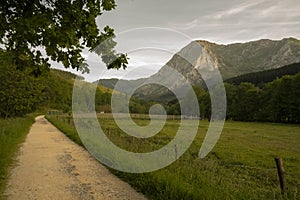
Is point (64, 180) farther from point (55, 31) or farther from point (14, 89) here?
point (14, 89)

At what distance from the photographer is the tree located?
18.9ft

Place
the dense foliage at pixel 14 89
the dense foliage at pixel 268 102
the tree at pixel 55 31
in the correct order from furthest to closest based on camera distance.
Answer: the dense foliage at pixel 268 102, the dense foliage at pixel 14 89, the tree at pixel 55 31

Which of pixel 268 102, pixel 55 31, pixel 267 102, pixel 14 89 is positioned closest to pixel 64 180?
pixel 55 31

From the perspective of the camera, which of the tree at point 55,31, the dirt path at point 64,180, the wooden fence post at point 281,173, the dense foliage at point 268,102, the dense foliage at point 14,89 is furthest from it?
the dense foliage at point 268,102

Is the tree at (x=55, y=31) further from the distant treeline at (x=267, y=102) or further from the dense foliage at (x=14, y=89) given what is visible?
the distant treeline at (x=267, y=102)

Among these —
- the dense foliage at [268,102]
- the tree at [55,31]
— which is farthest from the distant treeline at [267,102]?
the tree at [55,31]

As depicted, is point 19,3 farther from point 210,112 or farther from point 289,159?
point 210,112

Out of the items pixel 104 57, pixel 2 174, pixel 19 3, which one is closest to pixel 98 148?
pixel 2 174

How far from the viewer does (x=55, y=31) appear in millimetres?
6090

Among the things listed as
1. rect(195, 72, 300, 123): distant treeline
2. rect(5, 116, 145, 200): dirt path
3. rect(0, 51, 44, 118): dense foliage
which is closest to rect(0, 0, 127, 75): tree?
rect(5, 116, 145, 200): dirt path

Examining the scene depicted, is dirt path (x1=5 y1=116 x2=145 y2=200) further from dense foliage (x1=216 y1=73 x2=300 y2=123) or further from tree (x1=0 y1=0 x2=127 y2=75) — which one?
dense foliage (x1=216 y1=73 x2=300 y2=123)

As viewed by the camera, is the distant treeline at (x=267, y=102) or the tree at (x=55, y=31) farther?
the distant treeline at (x=267, y=102)

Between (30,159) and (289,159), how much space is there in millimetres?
16693

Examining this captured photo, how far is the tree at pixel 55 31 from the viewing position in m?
5.76
